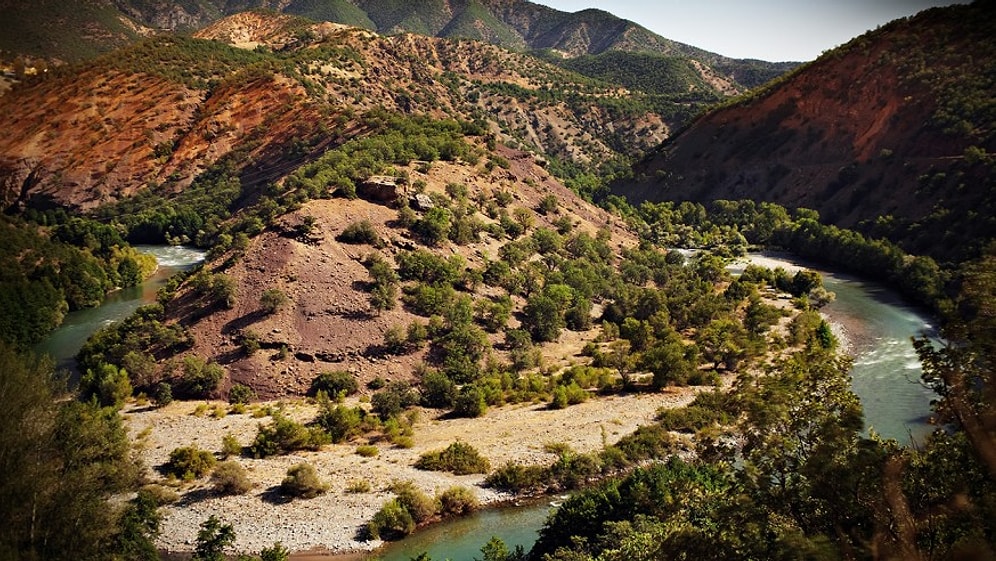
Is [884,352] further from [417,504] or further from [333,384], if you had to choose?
[333,384]

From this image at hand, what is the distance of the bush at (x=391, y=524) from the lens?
91.0ft

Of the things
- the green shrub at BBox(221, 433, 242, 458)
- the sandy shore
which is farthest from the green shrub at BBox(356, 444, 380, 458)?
the green shrub at BBox(221, 433, 242, 458)

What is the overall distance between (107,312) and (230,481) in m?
37.2

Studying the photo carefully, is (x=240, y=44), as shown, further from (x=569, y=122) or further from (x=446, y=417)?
(x=446, y=417)

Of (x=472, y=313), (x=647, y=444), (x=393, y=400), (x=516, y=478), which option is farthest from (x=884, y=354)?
(x=393, y=400)

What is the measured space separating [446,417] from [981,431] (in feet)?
110

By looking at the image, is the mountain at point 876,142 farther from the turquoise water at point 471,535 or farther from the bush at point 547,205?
the turquoise water at point 471,535

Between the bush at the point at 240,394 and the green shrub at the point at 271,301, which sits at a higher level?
the green shrub at the point at 271,301

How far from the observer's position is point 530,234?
207ft

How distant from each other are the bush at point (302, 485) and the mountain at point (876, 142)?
56302mm

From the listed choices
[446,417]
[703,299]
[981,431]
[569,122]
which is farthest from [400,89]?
[981,431]

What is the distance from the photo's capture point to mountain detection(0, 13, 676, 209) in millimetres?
93625

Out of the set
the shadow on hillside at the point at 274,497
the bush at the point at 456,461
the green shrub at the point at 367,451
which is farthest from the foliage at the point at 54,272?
the bush at the point at 456,461

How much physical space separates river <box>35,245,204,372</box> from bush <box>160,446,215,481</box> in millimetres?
16824
